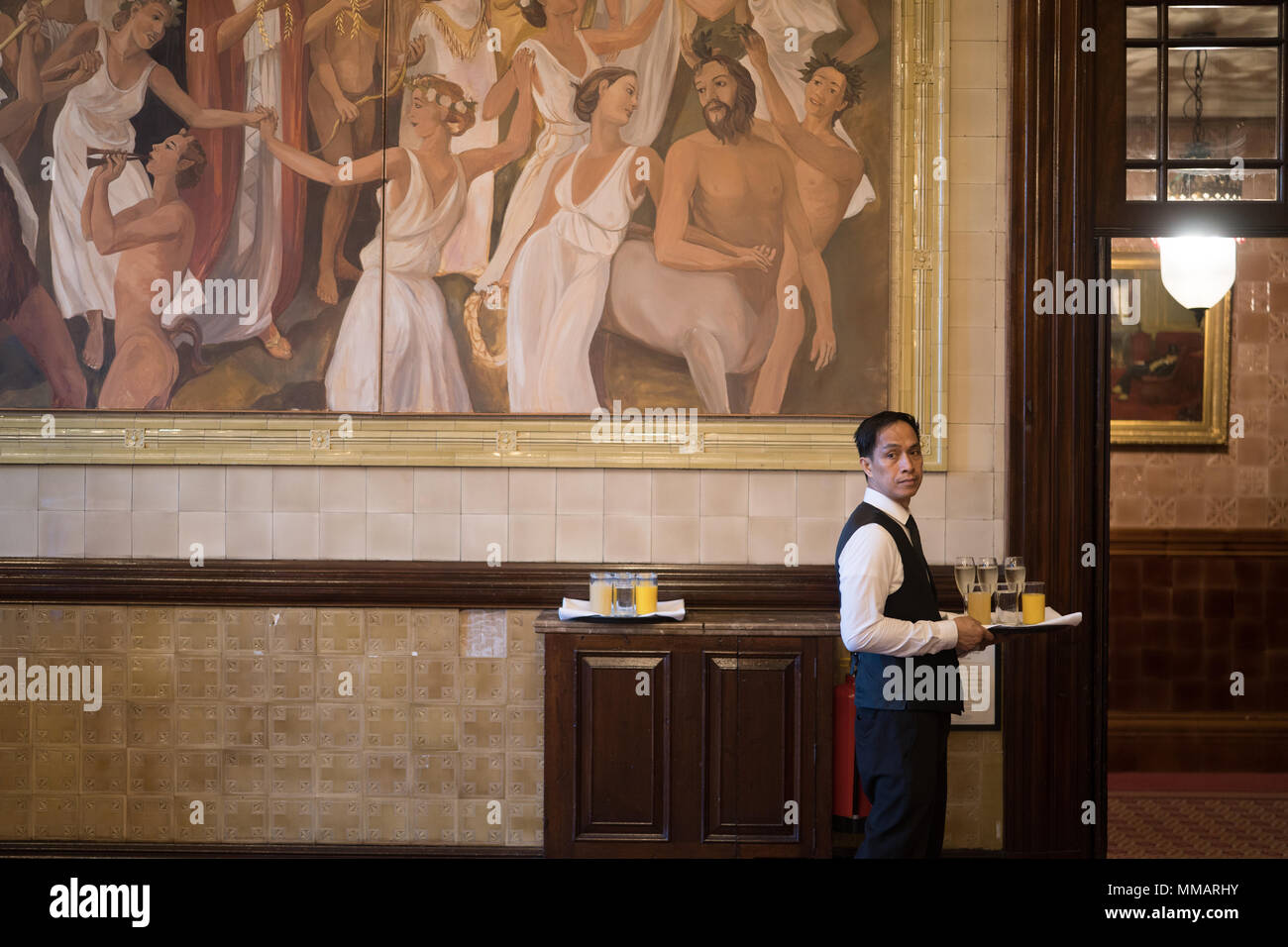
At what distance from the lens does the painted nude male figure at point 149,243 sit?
4230 mm

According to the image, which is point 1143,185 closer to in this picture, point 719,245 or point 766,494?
point 719,245

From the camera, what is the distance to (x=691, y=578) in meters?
4.23

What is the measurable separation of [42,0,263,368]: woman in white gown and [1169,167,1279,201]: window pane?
11.9 feet

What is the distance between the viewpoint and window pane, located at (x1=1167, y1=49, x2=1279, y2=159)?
423 centimetres

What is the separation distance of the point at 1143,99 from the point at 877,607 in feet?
8.76

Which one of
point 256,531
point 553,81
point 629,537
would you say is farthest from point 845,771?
point 553,81

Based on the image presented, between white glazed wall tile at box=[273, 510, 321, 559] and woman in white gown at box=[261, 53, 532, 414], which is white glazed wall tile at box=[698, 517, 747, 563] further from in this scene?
white glazed wall tile at box=[273, 510, 321, 559]

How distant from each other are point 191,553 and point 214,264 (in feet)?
3.79

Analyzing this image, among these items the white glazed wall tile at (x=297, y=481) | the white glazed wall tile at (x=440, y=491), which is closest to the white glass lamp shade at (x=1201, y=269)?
the white glazed wall tile at (x=440, y=491)

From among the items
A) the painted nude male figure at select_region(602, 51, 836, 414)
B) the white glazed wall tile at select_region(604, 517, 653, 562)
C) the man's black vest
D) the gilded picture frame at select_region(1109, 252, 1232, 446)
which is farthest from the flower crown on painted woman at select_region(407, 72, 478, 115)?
the gilded picture frame at select_region(1109, 252, 1232, 446)

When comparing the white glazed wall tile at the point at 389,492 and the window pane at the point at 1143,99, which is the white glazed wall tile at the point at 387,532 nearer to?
the white glazed wall tile at the point at 389,492

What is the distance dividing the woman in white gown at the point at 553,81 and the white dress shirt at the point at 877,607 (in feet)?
6.57

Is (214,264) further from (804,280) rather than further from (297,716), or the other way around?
(804,280)

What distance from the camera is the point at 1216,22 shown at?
4.26m
